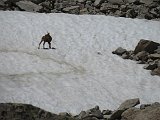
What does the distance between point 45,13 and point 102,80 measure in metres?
11.1

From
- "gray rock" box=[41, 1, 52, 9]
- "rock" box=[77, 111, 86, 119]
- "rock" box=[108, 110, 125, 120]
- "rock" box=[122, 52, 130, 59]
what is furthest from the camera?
"gray rock" box=[41, 1, 52, 9]

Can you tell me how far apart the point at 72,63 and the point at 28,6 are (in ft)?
31.7

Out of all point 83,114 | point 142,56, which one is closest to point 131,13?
point 142,56

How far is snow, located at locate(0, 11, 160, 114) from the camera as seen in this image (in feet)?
50.2

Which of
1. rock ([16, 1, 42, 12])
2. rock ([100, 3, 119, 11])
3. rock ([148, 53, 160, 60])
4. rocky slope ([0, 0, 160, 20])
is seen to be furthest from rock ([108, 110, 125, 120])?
rock ([100, 3, 119, 11])

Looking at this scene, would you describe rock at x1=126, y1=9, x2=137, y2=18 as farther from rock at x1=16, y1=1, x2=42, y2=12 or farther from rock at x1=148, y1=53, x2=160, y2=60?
rock at x1=148, y1=53, x2=160, y2=60

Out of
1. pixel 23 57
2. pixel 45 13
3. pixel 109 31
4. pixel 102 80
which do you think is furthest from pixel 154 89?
pixel 45 13

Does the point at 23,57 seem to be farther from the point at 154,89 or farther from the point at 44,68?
the point at 154,89

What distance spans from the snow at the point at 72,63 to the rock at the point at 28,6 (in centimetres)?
101

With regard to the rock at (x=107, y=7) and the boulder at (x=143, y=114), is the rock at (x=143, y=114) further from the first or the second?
the rock at (x=107, y=7)

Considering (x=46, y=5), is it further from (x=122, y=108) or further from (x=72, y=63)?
(x=122, y=108)

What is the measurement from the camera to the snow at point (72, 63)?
15.3 m

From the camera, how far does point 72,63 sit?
65.0 feet

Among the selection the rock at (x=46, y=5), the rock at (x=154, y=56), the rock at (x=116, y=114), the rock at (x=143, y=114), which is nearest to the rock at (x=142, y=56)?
the rock at (x=154, y=56)
